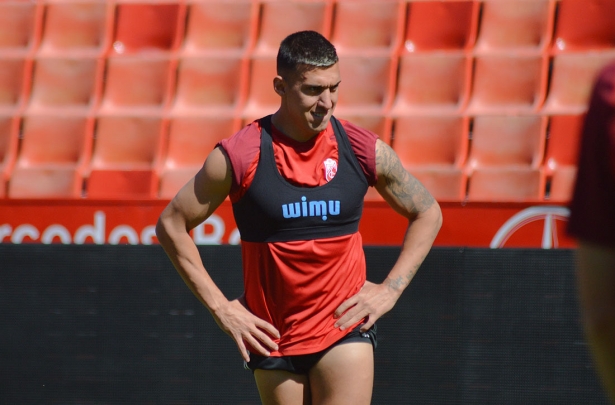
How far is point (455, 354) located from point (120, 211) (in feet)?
7.76

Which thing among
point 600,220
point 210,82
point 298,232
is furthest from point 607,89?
point 210,82

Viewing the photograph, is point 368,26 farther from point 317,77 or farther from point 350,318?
point 350,318

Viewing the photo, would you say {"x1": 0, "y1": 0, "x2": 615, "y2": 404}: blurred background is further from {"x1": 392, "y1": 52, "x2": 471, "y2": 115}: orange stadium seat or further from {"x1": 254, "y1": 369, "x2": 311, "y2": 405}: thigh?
{"x1": 254, "y1": 369, "x2": 311, "y2": 405}: thigh

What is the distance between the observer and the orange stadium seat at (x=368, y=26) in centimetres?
723

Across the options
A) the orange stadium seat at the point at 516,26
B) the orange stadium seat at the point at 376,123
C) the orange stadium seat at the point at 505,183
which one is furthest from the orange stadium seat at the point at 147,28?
the orange stadium seat at the point at 505,183

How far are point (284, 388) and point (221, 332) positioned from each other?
195 cm

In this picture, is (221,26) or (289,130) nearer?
(289,130)

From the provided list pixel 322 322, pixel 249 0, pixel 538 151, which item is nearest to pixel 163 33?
pixel 249 0

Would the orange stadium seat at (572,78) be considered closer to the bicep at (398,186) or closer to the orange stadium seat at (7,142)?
the bicep at (398,186)

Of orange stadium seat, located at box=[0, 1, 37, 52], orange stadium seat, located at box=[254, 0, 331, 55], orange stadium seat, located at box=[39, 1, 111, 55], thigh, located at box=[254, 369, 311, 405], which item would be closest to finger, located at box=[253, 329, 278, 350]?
thigh, located at box=[254, 369, 311, 405]

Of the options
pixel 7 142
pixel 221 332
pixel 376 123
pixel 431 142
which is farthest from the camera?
pixel 7 142

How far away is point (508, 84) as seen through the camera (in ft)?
22.1

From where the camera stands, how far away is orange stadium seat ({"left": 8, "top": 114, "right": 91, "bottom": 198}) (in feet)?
22.3

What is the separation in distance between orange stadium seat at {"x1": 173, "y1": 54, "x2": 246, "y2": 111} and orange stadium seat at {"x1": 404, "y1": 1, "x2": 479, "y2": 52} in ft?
4.94
